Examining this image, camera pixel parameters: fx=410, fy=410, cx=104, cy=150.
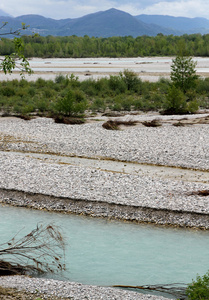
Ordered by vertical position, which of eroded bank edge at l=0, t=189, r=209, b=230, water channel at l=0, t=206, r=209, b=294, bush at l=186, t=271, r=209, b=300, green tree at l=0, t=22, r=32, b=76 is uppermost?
green tree at l=0, t=22, r=32, b=76

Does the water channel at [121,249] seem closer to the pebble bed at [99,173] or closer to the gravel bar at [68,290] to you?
the pebble bed at [99,173]

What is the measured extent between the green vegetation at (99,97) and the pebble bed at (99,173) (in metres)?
3.98

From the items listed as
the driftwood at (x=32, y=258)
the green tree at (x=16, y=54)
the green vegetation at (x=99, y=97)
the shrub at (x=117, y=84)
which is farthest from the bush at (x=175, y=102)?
the green tree at (x=16, y=54)

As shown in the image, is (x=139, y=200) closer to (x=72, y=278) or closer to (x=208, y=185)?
(x=208, y=185)

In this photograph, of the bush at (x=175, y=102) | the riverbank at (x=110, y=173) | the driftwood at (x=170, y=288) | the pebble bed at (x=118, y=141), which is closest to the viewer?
the driftwood at (x=170, y=288)

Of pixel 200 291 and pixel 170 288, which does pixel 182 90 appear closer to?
pixel 170 288

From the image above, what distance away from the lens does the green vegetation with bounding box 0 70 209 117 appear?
81.1 feet

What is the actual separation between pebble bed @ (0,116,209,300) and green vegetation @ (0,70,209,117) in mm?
3979

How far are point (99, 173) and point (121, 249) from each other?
4317mm

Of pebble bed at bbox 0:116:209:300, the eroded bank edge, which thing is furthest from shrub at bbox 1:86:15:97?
the eroded bank edge

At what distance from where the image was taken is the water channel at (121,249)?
8.35 m

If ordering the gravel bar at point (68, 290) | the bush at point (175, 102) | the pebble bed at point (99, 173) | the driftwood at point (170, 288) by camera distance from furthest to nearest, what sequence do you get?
1. the bush at point (175, 102)
2. the pebble bed at point (99, 173)
3. the driftwood at point (170, 288)
4. the gravel bar at point (68, 290)

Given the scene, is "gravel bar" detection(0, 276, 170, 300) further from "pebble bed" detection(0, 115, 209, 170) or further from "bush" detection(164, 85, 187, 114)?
"bush" detection(164, 85, 187, 114)

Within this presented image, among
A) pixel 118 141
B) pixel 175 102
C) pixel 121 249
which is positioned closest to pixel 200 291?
pixel 121 249
